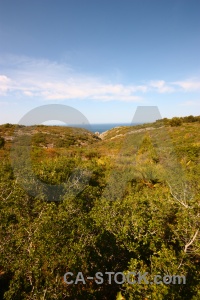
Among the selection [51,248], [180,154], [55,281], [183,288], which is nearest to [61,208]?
[51,248]

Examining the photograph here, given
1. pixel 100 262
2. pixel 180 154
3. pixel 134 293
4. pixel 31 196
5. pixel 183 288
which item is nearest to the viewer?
pixel 134 293

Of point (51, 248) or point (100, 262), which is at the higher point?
point (51, 248)

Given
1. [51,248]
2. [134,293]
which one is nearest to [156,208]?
[134,293]

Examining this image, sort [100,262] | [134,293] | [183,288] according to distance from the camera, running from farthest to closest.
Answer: [100,262] < [183,288] < [134,293]

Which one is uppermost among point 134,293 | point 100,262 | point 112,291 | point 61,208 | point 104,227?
point 61,208

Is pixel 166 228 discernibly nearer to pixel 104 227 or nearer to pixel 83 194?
pixel 104 227

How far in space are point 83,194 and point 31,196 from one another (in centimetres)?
285

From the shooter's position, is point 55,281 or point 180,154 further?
point 180,154

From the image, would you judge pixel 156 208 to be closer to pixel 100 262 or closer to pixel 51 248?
pixel 100 262

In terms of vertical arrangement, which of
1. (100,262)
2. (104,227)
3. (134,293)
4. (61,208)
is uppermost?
(61,208)

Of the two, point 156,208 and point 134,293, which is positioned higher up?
point 156,208

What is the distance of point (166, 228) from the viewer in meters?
9.98

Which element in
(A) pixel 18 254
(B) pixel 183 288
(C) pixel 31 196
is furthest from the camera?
(C) pixel 31 196

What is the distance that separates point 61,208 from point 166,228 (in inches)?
209
